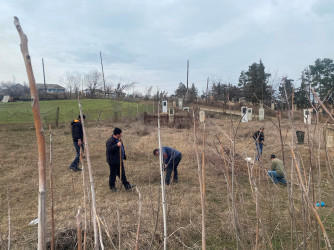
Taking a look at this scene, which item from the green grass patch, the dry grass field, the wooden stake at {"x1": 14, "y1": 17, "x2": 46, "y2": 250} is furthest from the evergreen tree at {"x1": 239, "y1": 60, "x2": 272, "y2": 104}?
the wooden stake at {"x1": 14, "y1": 17, "x2": 46, "y2": 250}

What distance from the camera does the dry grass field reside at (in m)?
1.43

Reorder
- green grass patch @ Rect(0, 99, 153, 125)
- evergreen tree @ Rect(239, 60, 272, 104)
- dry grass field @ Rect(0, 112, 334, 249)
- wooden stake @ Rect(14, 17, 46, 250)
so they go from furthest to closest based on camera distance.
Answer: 1. evergreen tree @ Rect(239, 60, 272, 104)
2. green grass patch @ Rect(0, 99, 153, 125)
3. dry grass field @ Rect(0, 112, 334, 249)
4. wooden stake @ Rect(14, 17, 46, 250)

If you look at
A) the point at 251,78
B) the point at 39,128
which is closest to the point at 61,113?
the point at 39,128

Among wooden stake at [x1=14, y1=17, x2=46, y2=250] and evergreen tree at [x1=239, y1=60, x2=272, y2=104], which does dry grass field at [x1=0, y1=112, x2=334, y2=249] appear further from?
evergreen tree at [x1=239, y1=60, x2=272, y2=104]

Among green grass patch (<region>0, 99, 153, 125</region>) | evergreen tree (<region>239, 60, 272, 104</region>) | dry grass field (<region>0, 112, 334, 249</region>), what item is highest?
evergreen tree (<region>239, 60, 272, 104</region>)

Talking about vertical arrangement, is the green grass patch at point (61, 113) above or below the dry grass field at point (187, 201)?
above

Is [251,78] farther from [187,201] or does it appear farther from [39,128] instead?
[39,128]

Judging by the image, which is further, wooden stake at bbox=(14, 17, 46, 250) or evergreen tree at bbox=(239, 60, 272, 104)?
evergreen tree at bbox=(239, 60, 272, 104)

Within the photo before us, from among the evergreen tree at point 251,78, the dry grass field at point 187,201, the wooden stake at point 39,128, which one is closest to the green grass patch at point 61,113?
the dry grass field at point 187,201

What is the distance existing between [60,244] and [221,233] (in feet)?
7.06

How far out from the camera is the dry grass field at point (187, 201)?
143cm

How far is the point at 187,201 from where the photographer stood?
14.1 ft

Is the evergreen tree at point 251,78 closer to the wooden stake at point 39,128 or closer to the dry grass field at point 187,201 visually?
the dry grass field at point 187,201

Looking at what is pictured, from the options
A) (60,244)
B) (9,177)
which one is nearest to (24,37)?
(60,244)
